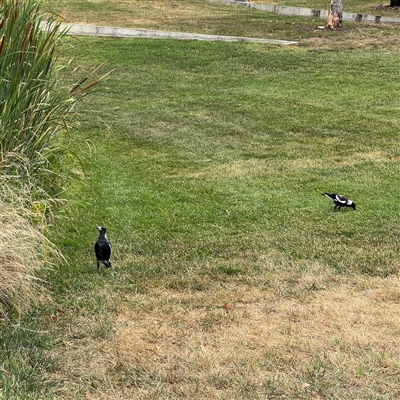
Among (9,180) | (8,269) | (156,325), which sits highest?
(9,180)

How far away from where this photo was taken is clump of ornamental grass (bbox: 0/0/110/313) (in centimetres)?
634

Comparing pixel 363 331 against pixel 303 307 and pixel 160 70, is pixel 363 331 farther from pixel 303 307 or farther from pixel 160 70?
pixel 160 70

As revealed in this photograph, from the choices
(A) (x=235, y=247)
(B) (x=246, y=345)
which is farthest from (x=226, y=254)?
(B) (x=246, y=345)

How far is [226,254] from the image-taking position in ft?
24.5

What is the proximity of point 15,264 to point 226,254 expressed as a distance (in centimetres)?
233

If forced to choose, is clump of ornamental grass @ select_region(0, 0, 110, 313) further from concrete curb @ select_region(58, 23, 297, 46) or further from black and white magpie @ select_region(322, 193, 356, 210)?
concrete curb @ select_region(58, 23, 297, 46)

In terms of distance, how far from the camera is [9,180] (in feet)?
21.9

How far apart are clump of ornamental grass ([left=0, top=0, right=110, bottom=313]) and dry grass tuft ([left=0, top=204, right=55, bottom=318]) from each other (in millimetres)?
15

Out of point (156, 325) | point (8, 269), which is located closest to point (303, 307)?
point (156, 325)

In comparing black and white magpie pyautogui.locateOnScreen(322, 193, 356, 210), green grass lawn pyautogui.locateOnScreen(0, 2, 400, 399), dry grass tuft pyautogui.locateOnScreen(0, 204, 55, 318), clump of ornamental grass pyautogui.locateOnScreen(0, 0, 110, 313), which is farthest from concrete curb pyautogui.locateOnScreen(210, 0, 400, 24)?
dry grass tuft pyautogui.locateOnScreen(0, 204, 55, 318)

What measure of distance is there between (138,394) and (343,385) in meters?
1.29

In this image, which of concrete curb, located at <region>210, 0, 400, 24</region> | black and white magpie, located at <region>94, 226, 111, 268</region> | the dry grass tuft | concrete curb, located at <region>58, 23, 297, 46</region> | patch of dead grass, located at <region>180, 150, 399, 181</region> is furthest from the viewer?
concrete curb, located at <region>210, 0, 400, 24</region>

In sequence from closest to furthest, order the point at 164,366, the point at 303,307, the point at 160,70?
the point at 164,366
the point at 303,307
the point at 160,70

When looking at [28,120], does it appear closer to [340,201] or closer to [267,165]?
[340,201]
